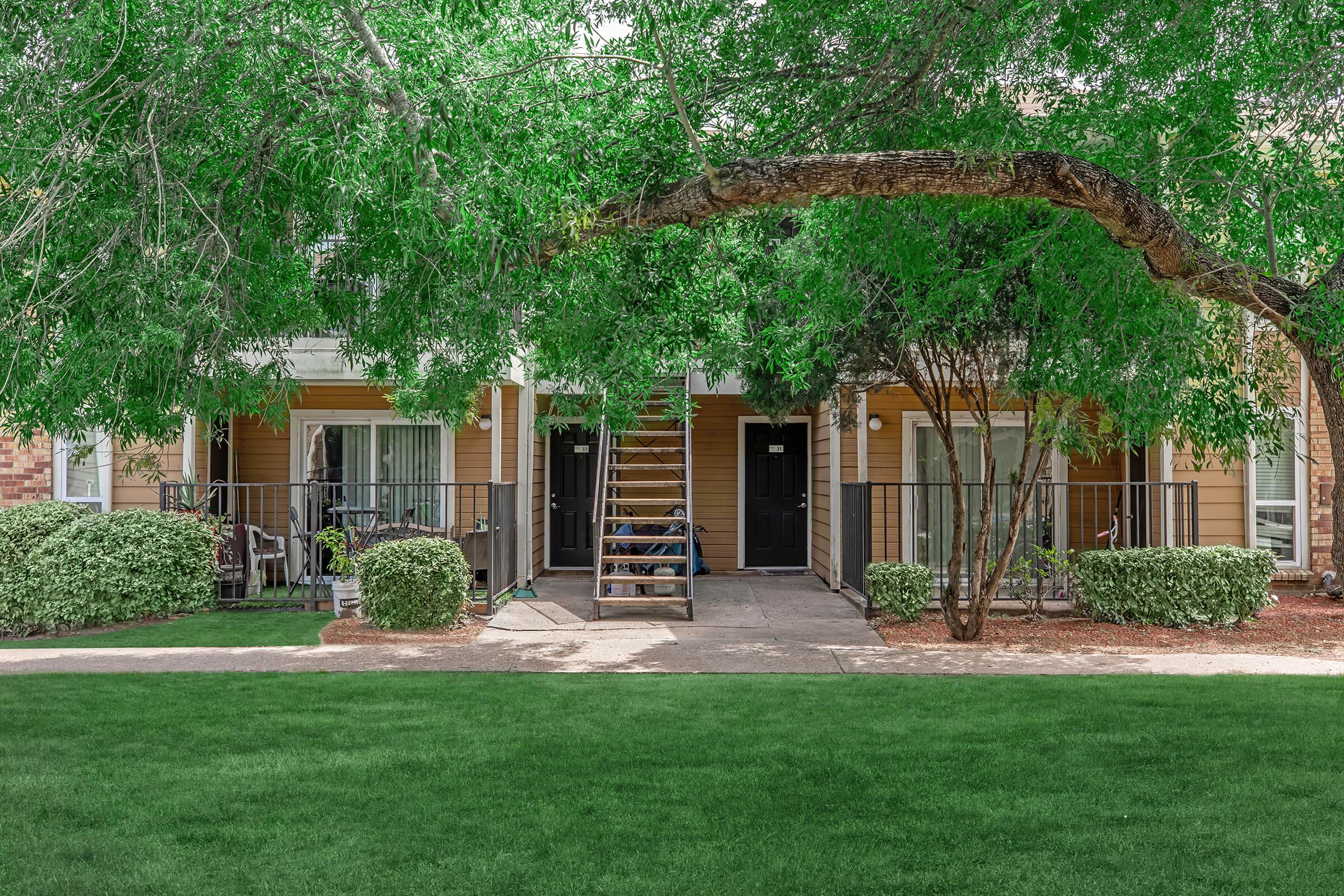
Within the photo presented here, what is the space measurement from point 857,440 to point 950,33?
760 cm

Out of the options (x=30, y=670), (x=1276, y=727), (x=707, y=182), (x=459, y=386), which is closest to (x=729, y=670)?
(x=459, y=386)

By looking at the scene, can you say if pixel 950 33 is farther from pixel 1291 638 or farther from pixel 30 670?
pixel 30 670

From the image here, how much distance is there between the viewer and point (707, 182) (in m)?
5.05

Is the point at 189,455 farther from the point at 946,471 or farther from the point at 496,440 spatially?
the point at 946,471

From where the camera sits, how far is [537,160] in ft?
16.8

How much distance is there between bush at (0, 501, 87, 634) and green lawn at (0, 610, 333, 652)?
370 mm

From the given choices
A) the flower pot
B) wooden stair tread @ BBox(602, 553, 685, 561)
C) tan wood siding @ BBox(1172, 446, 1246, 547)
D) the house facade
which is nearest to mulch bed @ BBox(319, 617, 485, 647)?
the flower pot

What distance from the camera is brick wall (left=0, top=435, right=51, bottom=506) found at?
1287 centimetres

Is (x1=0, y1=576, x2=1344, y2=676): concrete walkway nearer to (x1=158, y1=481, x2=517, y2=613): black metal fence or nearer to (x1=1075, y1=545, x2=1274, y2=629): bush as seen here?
(x1=1075, y1=545, x2=1274, y2=629): bush

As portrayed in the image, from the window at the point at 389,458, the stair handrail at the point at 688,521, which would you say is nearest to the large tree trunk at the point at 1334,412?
the stair handrail at the point at 688,521

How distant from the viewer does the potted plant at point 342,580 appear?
10.8 meters

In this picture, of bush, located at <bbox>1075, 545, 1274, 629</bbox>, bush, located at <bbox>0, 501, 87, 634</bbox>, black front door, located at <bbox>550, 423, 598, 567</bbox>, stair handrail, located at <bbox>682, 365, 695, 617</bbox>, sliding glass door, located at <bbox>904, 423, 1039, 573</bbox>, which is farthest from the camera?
black front door, located at <bbox>550, 423, 598, 567</bbox>

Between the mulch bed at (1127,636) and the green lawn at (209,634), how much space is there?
5.44m

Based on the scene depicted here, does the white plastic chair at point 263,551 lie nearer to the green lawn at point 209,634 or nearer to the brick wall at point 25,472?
the green lawn at point 209,634
